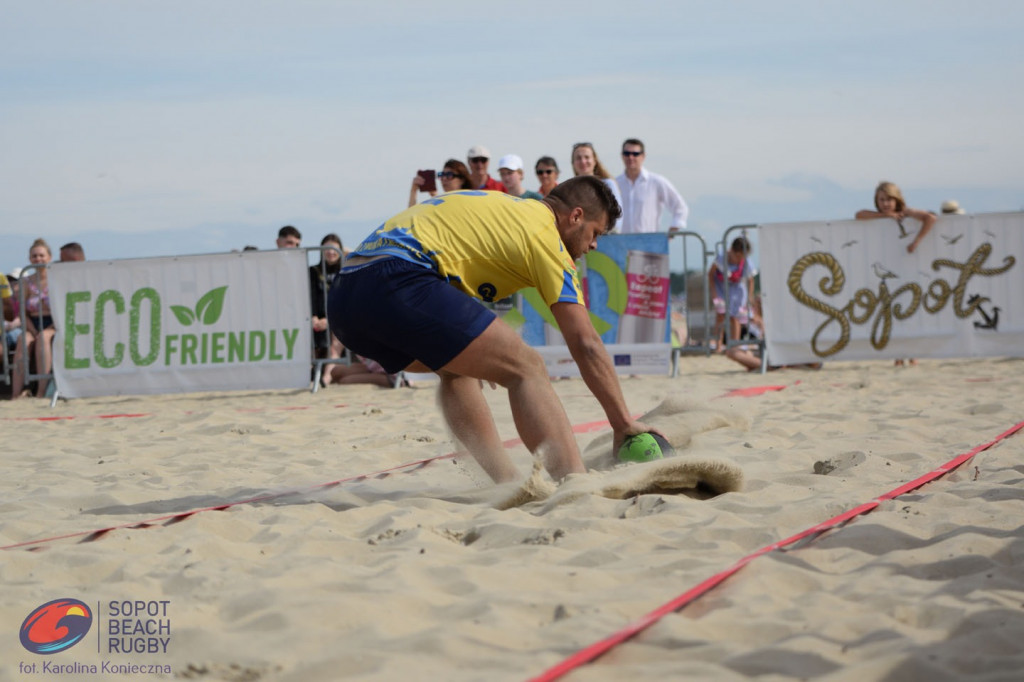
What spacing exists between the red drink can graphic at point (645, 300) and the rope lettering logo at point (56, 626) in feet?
25.5

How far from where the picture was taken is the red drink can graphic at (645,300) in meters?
10.2

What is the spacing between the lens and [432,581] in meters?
2.93

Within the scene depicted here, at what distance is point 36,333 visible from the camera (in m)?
10.8

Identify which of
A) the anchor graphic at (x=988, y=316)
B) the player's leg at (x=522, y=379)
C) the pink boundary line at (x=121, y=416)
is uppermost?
the anchor graphic at (x=988, y=316)

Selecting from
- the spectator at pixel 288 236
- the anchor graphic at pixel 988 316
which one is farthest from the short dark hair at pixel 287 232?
the anchor graphic at pixel 988 316

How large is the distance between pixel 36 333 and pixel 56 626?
882 cm

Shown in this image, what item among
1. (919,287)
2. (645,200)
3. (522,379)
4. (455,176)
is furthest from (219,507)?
(919,287)

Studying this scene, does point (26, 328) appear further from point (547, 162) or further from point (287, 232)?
point (547, 162)

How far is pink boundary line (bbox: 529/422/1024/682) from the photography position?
225cm

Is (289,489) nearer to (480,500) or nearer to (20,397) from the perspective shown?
(480,500)

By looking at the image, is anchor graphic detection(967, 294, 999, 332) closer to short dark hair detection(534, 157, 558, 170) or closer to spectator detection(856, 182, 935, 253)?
spectator detection(856, 182, 935, 253)

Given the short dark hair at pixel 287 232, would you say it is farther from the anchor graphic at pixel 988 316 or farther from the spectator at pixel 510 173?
the anchor graphic at pixel 988 316

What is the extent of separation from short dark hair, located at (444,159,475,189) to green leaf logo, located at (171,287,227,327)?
8.00 feet

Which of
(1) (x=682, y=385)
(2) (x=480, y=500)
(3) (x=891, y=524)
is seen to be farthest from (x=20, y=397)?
(3) (x=891, y=524)
